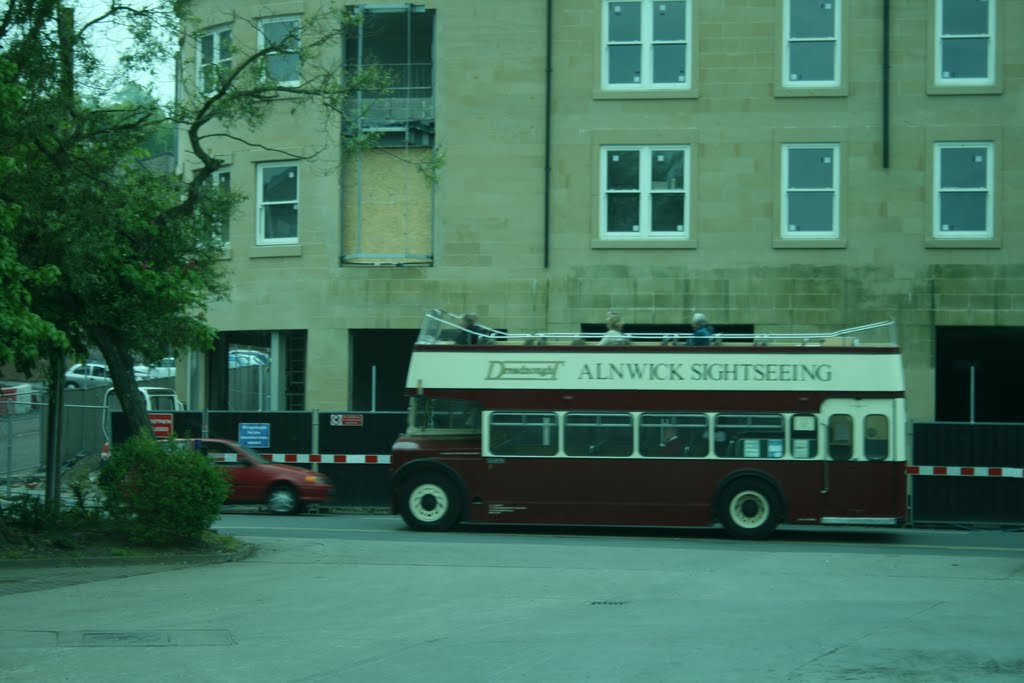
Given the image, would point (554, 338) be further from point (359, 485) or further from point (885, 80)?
point (885, 80)

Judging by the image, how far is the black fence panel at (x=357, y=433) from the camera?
25.8 m

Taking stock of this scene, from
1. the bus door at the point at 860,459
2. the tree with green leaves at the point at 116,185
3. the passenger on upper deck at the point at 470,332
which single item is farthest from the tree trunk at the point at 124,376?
the bus door at the point at 860,459

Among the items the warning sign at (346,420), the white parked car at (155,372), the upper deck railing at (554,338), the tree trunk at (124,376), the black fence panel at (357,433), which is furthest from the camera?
the white parked car at (155,372)

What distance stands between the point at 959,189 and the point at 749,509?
11029mm

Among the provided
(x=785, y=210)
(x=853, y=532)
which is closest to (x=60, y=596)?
(x=853, y=532)

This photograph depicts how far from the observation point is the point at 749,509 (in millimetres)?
20141

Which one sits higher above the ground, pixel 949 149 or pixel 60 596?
pixel 949 149

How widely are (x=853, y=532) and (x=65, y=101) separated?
13.5m

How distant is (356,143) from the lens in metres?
17.2

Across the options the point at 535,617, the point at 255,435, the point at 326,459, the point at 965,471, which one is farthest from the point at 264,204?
the point at 535,617

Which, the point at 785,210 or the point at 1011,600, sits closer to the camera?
the point at 1011,600

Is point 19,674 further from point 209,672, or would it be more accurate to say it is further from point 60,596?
point 60,596

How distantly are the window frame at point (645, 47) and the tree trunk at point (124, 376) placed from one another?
46.6ft

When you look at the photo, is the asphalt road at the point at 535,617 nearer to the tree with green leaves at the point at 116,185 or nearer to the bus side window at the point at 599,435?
the bus side window at the point at 599,435
